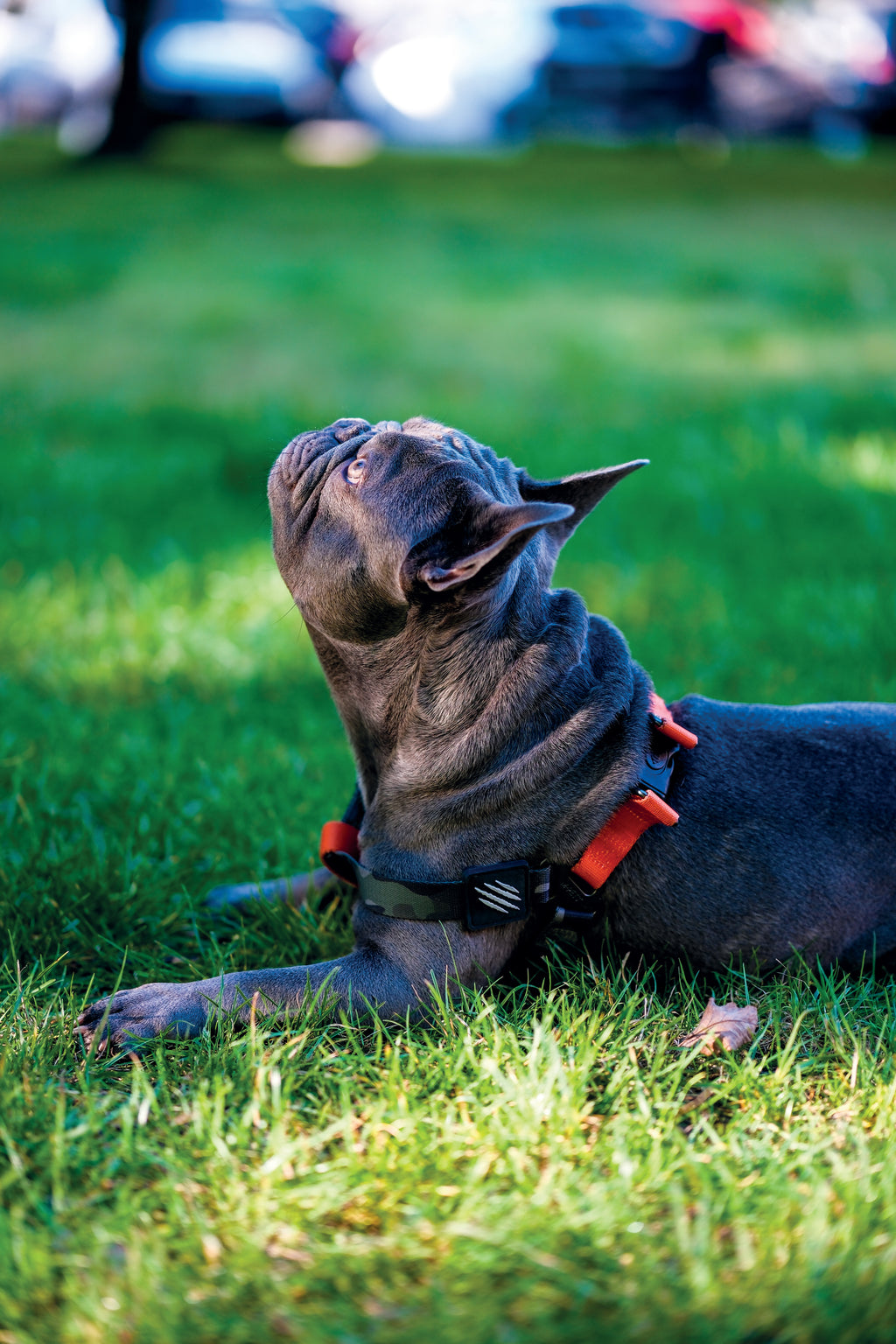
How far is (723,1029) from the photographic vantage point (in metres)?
2.60

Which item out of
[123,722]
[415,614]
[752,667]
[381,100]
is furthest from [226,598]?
[381,100]

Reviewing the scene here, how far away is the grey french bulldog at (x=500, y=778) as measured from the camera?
8.71ft

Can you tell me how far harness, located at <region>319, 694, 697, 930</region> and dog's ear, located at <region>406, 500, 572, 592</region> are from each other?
0.59 meters

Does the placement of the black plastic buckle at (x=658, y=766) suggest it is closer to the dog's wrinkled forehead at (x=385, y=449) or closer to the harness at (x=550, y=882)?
the harness at (x=550, y=882)

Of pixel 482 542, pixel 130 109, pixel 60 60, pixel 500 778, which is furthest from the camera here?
pixel 60 60

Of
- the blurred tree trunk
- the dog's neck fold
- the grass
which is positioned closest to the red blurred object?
the blurred tree trunk

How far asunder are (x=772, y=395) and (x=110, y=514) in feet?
14.2

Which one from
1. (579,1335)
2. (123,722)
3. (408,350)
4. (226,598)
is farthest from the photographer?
(408,350)

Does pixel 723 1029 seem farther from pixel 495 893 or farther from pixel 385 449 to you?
pixel 385 449

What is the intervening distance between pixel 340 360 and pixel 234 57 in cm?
1456

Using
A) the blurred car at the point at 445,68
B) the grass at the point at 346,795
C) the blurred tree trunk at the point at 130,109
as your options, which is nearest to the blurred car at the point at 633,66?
the blurred car at the point at 445,68

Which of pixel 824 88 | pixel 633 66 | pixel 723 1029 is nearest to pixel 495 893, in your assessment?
pixel 723 1029

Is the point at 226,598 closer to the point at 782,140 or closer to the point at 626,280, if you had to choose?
the point at 626,280

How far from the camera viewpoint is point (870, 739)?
9.48 feet
